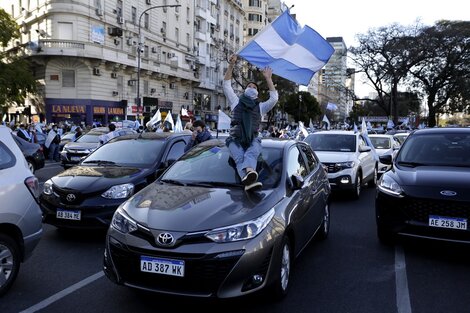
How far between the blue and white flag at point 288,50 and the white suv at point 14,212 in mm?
4774

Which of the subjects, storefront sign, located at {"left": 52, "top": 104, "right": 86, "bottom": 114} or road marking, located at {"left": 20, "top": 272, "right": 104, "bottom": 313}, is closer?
road marking, located at {"left": 20, "top": 272, "right": 104, "bottom": 313}

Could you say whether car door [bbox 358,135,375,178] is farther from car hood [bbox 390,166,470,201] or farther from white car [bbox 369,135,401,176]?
car hood [bbox 390,166,470,201]

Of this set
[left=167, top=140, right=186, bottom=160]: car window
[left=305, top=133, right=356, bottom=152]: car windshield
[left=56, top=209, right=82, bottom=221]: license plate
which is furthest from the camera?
[left=305, top=133, right=356, bottom=152]: car windshield

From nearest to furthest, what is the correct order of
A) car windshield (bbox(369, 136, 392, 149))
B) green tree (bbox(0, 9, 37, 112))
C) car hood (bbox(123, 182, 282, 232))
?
car hood (bbox(123, 182, 282, 232)) < car windshield (bbox(369, 136, 392, 149)) < green tree (bbox(0, 9, 37, 112))

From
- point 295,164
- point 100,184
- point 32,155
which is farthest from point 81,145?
point 295,164

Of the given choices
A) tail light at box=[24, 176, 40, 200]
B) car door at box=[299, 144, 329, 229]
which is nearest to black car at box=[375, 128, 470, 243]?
car door at box=[299, 144, 329, 229]

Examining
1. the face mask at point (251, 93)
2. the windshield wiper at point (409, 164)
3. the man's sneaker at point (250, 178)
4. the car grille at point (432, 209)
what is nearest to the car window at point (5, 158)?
the man's sneaker at point (250, 178)

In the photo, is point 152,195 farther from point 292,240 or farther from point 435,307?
point 435,307

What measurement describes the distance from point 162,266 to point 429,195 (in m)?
3.45

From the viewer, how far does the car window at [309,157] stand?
19.8 ft

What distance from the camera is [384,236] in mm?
6125

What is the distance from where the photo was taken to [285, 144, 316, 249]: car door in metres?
4.60

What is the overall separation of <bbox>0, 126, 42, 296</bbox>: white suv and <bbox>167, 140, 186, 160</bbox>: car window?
3.04 metres

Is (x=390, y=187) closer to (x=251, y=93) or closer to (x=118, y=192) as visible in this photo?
(x=251, y=93)
